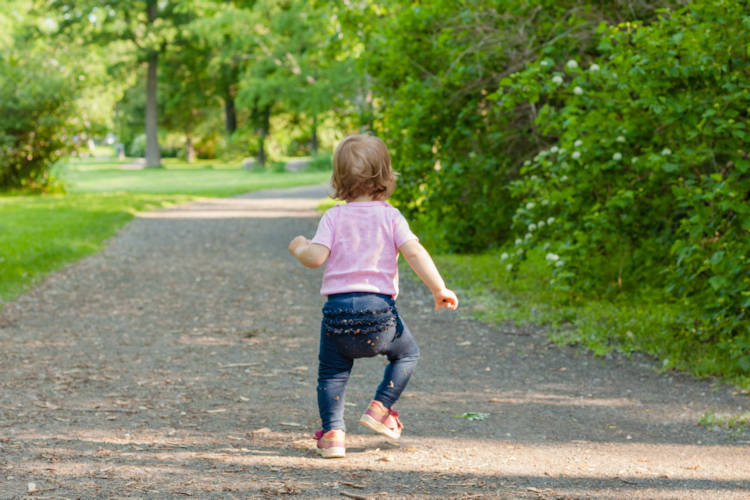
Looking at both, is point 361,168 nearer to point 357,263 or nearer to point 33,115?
point 357,263

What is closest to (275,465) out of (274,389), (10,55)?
(274,389)

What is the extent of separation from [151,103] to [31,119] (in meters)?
26.7

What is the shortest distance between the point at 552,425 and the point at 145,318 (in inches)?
168

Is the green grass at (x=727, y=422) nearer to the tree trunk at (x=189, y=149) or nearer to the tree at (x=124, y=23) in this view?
the tree at (x=124, y=23)

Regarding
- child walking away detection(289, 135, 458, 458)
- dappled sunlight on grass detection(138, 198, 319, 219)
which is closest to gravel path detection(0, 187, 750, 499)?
child walking away detection(289, 135, 458, 458)

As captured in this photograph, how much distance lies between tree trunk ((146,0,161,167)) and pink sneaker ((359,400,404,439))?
4483 cm

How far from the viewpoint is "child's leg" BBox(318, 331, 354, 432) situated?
3.90 metres

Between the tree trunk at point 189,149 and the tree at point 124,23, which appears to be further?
the tree trunk at point 189,149

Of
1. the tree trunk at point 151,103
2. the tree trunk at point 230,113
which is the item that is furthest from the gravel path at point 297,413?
the tree trunk at point 230,113

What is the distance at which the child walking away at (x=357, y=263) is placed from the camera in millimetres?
3799

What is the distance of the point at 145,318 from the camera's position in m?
7.49

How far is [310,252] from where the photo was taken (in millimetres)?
3760

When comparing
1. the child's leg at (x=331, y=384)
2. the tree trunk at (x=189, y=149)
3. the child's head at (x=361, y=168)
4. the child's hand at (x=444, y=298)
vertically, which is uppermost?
the child's head at (x=361, y=168)

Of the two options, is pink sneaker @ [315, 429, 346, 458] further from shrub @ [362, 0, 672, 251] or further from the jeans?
shrub @ [362, 0, 672, 251]
